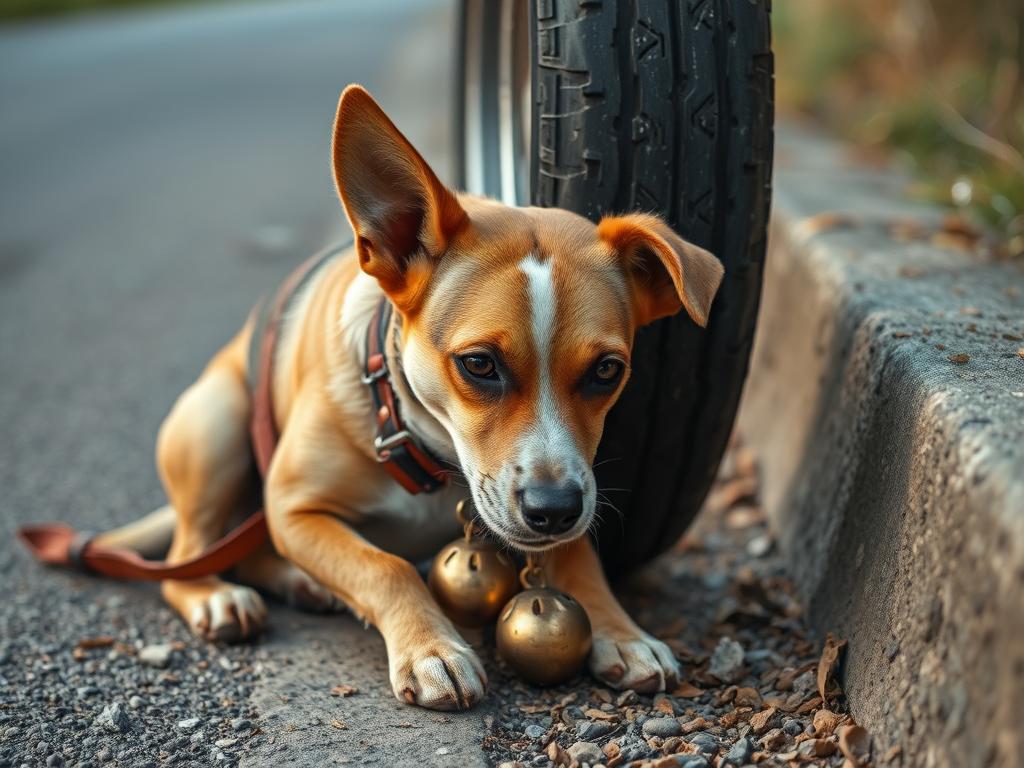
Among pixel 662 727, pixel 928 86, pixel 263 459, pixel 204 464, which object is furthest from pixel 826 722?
pixel 928 86

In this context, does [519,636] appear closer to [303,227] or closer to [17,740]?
[17,740]

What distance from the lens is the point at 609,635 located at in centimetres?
276

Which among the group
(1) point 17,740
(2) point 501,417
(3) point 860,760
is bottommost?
(1) point 17,740

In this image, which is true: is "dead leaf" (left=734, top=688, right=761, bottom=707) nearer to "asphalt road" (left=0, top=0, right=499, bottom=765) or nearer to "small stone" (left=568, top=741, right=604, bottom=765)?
"small stone" (left=568, top=741, right=604, bottom=765)

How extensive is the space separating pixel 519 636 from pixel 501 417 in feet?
1.59

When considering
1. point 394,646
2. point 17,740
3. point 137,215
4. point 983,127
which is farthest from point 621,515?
point 137,215

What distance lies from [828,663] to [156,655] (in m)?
1.57

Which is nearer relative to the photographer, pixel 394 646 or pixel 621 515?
pixel 394 646

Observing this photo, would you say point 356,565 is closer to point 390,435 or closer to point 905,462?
point 390,435

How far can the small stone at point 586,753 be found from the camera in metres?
2.35

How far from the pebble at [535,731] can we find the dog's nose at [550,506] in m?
0.41

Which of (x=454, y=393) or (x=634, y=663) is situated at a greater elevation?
(x=454, y=393)

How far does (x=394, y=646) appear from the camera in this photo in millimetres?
2643

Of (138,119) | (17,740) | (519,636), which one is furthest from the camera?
(138,119)
